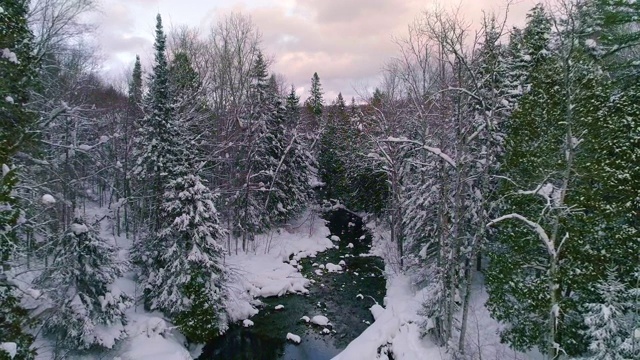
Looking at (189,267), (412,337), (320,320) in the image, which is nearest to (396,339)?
(412,337)

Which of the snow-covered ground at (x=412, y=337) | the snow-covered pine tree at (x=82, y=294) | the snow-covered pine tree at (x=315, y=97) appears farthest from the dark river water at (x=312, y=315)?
the snow-covered pine tree at (x=315, y=97)

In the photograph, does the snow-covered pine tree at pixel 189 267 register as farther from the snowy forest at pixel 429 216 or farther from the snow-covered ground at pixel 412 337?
the snow-covered ground at pixel 412 337

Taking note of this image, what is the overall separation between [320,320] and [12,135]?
13.4 m

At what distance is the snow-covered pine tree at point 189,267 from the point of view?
14.3 meters

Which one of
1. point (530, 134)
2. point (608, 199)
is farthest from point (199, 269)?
point (608, 199)

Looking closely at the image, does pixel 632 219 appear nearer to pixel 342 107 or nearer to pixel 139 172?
pixel 139 172

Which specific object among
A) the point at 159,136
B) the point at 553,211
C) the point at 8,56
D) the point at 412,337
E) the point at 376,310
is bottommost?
the point at 376,310

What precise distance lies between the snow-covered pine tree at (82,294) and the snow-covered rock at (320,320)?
25.9 feet

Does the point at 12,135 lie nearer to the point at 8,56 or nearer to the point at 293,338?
the point at 8,56

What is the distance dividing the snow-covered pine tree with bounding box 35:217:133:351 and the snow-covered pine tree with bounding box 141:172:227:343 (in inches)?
83.4

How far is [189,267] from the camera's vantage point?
14461mm

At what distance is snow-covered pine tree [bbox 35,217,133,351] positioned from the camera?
11039 millimetres

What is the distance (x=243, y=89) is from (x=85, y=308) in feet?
58.8

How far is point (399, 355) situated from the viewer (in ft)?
41.7
